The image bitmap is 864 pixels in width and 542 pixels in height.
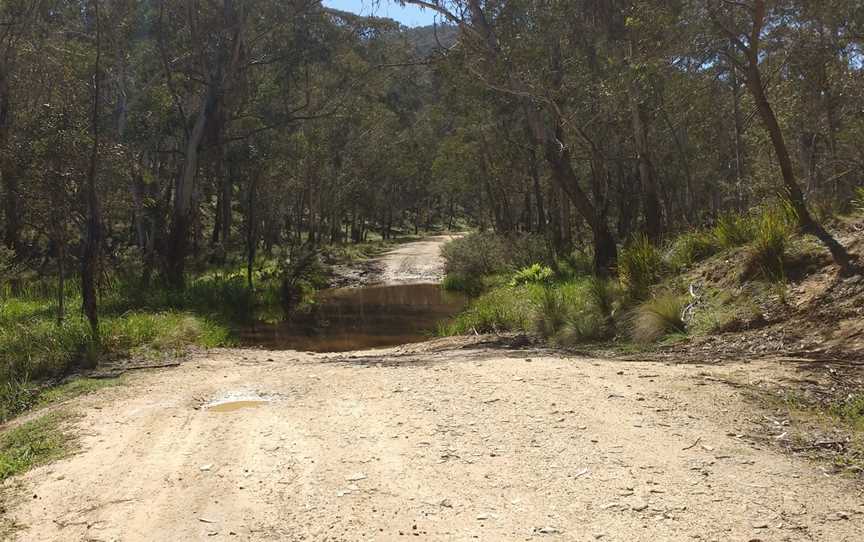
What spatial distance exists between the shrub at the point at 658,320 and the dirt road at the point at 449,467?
7.30 ft

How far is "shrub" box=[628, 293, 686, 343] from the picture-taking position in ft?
31.4

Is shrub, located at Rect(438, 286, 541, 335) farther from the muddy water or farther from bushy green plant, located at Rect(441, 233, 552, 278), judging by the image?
bushy green plant, located at Rect(441, 233, 552, 278)

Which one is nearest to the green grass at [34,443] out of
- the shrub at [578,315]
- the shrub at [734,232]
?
the shrub at [578,315]

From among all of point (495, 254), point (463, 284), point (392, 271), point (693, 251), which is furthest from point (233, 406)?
point (392, 271)

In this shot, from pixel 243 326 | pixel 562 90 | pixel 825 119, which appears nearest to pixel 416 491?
pixel 243 326

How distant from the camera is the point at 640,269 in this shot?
11.6 metres

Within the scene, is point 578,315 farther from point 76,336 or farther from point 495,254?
point 495,254

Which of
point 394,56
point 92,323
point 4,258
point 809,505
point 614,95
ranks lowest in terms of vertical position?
point 809,505

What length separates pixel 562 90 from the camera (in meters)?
20.6

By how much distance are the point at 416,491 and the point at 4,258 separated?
49.9 ft

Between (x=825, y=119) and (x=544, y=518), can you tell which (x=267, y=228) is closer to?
(x=825, y=119)

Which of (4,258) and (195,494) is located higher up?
(4,258)

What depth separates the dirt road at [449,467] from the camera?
3975mm

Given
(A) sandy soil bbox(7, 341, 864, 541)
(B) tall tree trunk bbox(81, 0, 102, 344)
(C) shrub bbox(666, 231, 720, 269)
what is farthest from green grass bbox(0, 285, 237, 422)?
(C) shrub bbox(666, 231, 720, 269)
